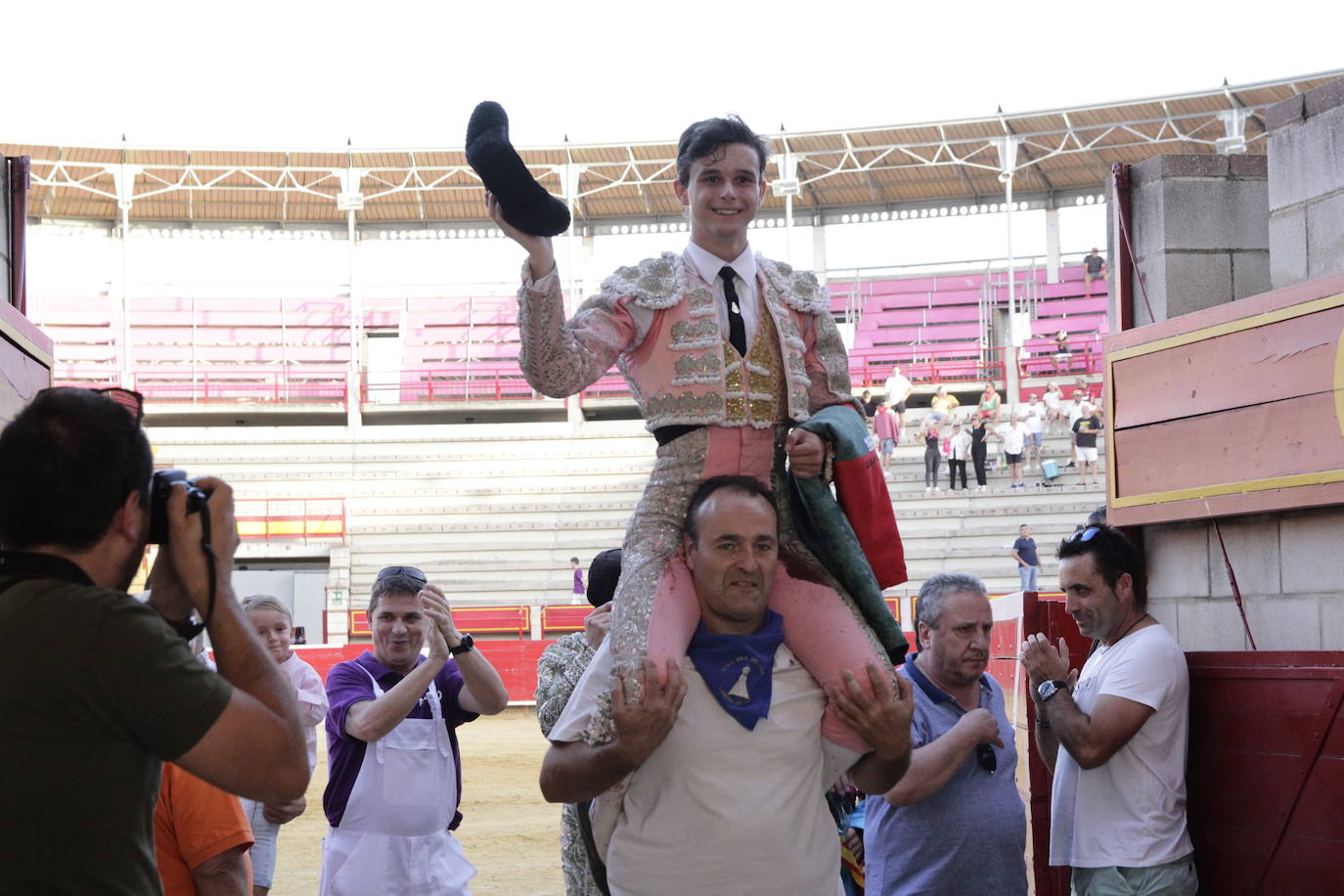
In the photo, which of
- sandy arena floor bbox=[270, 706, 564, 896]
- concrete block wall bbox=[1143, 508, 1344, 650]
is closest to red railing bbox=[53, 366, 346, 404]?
sandy arena floor bbox=[270, 706, 564, 896]

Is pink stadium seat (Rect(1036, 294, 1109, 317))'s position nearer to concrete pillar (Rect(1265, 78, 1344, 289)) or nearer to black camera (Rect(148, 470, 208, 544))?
concrete pillar (Rect(1265, 78, 1344, 289))

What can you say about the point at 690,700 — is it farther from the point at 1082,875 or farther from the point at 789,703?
the point at 1082,875

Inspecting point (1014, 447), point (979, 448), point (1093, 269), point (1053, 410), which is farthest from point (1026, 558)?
point (1093, 269)

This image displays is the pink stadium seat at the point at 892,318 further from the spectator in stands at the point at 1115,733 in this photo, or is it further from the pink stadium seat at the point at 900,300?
the spectator in stands at the point at 1115,733

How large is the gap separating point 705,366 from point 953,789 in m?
1.33

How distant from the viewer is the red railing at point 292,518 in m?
19.8

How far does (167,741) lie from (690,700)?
990mm

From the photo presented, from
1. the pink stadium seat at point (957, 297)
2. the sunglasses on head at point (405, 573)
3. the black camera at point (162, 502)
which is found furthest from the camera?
the pink stadium seat at point (957, 297)

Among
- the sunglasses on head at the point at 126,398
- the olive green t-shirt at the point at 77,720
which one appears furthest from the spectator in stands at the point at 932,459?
the olive green t-shirt at the point at 77,720

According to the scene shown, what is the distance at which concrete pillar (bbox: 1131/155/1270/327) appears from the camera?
4230 mm

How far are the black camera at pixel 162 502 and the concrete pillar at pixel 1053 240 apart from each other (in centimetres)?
2565

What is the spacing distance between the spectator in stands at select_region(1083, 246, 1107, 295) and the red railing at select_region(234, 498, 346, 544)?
12960 mm

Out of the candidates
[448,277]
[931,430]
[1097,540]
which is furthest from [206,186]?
[1097,540]

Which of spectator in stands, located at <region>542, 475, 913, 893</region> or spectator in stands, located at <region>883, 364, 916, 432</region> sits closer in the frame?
spectator in stands, located at <region>542, 475, 913, 893</region>
